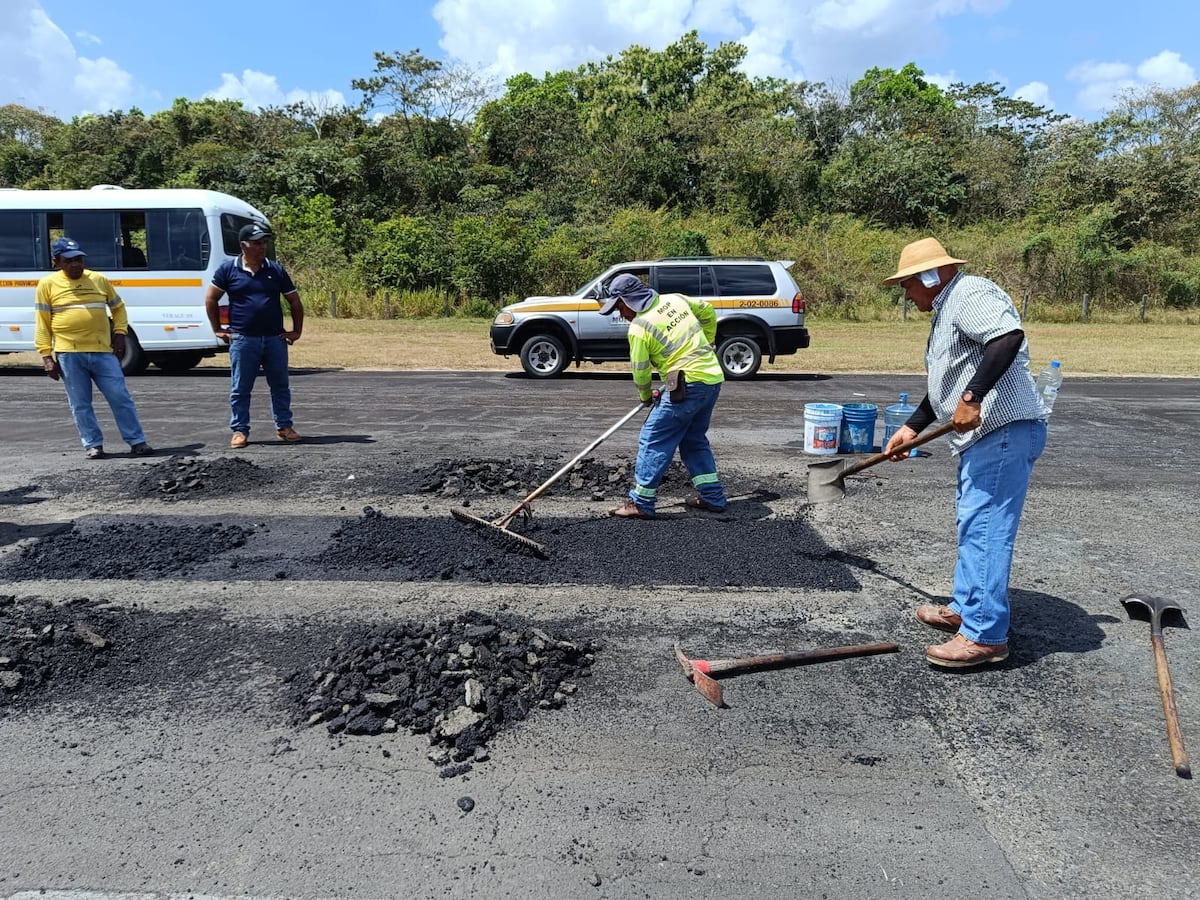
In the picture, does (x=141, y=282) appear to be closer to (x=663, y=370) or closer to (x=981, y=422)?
(x=663, y=370)

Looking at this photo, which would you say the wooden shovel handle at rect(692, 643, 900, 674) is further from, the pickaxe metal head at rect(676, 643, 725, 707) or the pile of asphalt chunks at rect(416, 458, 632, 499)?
the pile of asphalt chunks at rect(416, 458, 632, 499)

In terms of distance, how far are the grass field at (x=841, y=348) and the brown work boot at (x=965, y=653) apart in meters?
12.2

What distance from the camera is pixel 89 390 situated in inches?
319

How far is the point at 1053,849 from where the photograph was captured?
2.66 metres

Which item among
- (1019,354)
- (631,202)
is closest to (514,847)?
(1019,354)

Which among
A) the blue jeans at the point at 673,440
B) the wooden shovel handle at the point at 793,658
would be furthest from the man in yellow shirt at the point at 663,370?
the wooden shovel handle at the point at 793,658

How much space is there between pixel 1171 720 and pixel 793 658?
4.77 feet

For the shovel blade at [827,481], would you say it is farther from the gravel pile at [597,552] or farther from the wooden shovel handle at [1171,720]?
the wooden shovel handle at [1171,720]

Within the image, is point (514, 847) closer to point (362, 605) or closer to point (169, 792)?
point (169, 792)

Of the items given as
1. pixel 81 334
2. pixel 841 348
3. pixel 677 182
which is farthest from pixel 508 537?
pixel 677 182

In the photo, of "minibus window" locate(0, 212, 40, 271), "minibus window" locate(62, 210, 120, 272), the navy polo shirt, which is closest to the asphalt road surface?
the navy polo shirt

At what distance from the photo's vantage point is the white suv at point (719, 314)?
13906 millimetres

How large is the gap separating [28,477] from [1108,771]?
26.9 ft

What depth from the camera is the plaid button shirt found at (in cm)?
359
